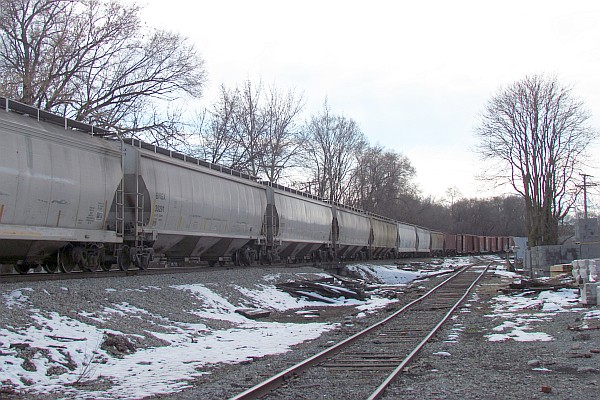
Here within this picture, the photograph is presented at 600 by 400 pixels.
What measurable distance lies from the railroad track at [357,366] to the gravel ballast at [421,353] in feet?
0.66

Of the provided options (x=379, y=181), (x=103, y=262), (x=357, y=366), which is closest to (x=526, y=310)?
(x=357, y=366)

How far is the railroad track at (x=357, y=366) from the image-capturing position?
248 inches

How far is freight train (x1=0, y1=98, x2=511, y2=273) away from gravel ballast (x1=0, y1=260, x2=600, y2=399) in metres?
1.33

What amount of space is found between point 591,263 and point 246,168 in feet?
95.3

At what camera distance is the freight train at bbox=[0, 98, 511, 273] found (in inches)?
436

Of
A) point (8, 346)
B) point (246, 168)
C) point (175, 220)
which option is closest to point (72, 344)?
point (8, 346)

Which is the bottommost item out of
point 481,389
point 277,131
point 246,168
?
point 481,389

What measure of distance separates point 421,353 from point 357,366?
146cm

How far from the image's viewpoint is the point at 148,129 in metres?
30.8

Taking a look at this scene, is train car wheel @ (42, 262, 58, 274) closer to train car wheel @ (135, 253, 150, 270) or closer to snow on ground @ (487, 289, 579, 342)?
train car wheel @ (135, 253, 150, 270)

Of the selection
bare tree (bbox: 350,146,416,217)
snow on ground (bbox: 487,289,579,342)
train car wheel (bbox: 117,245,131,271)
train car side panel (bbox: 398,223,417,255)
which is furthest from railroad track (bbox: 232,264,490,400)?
bare tree (bbox: 350,146,416,217)

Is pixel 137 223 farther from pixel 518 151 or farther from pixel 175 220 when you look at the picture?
pixel 518 151

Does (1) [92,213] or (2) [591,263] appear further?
(2) [591,263]

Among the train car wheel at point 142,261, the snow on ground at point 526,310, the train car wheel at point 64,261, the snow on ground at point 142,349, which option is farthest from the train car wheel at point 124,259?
the snow on ground at point 526,310
